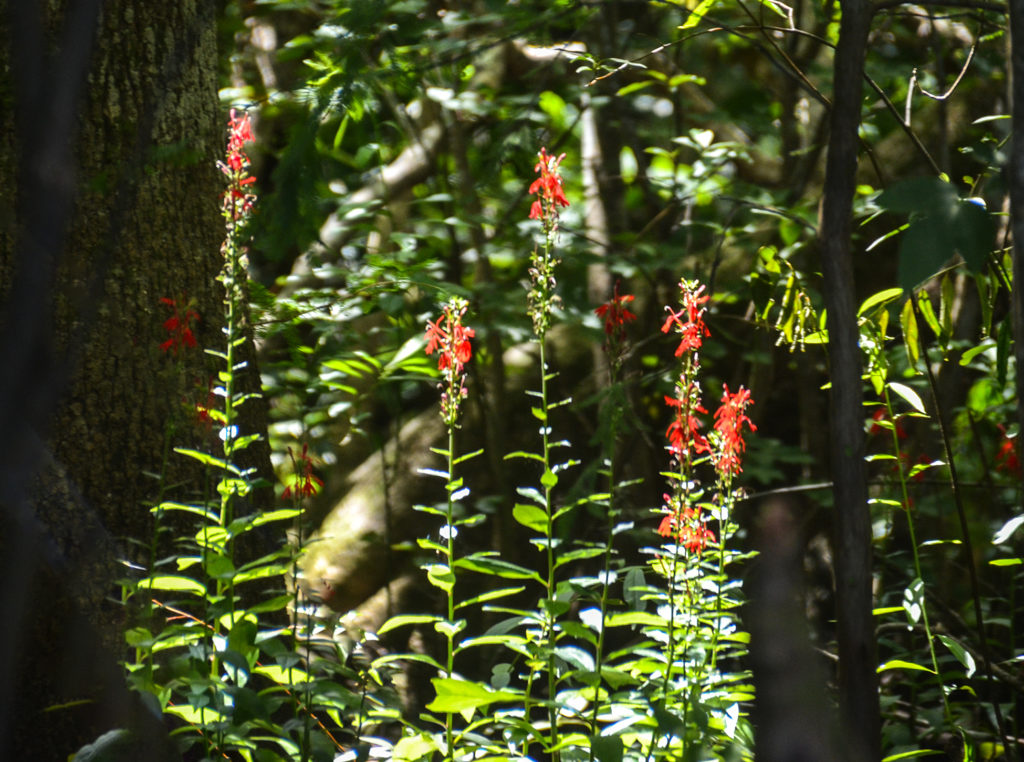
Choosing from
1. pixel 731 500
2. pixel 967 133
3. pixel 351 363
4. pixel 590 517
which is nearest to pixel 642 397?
pixel 590 517

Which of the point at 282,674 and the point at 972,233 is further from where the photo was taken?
the point at 282,674

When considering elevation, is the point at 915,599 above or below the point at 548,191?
below

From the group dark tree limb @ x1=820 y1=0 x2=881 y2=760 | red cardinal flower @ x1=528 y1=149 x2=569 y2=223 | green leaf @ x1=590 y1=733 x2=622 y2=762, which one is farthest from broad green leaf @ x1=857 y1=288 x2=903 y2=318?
green leaf @ x1=590 y1=733 x2=622 y2=762

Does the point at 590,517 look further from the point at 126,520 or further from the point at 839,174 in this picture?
the point at 839,174

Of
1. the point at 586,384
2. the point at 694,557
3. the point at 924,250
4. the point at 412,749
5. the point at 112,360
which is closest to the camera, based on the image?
the point at 924,250

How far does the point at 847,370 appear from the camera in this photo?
1377mm

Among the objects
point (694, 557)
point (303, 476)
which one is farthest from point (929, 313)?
point (303, 476)

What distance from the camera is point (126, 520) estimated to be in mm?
1845

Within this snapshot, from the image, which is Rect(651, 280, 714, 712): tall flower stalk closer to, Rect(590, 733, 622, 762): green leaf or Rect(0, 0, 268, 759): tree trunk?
Rect(590, 733, 622, 762): green leaf

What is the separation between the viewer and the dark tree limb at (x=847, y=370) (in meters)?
1.37

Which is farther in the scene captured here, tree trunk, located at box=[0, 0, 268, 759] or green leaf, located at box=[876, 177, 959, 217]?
tree trunk, located at box=[0, 0, 268, 759]

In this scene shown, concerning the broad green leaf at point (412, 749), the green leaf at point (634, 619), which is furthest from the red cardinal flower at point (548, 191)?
the broad green leaf at point (412, 749)

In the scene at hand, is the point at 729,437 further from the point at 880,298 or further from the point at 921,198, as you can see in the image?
the point at 921,198

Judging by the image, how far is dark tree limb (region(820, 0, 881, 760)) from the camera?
137 centimetres
